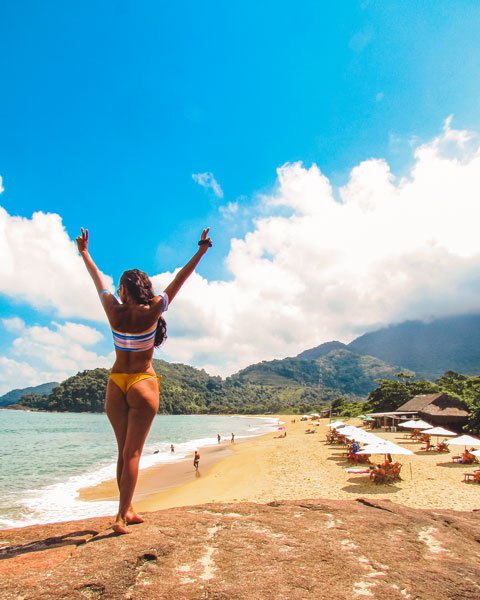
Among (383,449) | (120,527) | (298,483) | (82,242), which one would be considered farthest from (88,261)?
(298,483)

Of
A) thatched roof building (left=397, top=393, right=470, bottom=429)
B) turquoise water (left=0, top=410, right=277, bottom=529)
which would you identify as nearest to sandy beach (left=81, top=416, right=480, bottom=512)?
turquoise water (left=0, top=410, right=277, bottom=529)

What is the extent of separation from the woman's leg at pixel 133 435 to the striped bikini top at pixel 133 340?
291mm

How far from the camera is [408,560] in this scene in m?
2.52

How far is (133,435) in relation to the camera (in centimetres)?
294

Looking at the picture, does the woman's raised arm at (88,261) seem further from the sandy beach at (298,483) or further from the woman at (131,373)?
the sandy beach at (298,483)

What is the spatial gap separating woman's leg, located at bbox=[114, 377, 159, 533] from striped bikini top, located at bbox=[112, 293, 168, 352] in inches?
11.5

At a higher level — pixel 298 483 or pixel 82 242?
pixel 82 242

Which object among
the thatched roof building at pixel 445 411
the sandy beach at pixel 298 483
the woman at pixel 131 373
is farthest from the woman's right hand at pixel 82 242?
the thatched roof building at pixel 445 411

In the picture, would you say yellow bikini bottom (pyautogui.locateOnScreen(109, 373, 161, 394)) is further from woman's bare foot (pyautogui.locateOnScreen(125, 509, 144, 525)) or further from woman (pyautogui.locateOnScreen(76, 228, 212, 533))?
woman's bare foot (pyautogui.locateOnScreen(125, 509, 144, 525))

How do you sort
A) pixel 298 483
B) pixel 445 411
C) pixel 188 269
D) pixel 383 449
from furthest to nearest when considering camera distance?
pixel 445 411 → pixel 298 483 → pixel 383 449 → pixel 188 269

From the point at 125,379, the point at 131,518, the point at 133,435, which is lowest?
the point at 131,518

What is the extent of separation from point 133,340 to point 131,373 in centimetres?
27

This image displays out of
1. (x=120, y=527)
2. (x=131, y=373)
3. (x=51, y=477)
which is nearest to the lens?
(x=120, y=527)

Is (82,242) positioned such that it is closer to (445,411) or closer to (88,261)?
(88,261)
